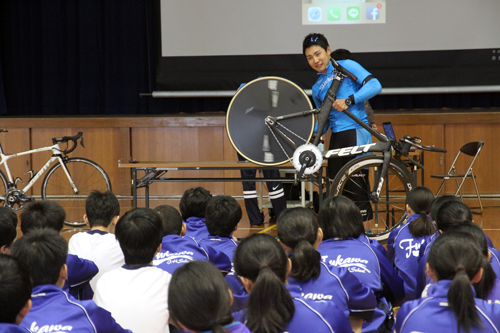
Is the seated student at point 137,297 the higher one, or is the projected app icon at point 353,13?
the projected app icon at point 353,13

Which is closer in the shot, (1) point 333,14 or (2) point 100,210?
(2) point 100,210

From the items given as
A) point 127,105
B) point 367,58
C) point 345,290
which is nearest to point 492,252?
point 345,290

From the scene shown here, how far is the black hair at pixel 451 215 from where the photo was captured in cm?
215

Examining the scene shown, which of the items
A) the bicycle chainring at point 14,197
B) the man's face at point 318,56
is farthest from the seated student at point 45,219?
the bicycle chainring at point 14,197

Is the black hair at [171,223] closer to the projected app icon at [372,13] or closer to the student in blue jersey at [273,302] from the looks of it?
the student in blue jersey at [273,302]

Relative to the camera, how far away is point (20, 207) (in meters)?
5.11

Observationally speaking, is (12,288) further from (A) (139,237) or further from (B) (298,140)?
(B) (298,140)

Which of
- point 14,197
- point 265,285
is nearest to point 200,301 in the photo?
point 265,285

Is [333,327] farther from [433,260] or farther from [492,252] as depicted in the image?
[492,252]

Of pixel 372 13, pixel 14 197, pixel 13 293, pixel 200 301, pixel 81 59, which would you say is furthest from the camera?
pixel 81 59

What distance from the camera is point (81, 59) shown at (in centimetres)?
735

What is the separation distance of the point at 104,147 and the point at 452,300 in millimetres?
5984

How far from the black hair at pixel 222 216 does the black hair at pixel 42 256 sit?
3.14 feet

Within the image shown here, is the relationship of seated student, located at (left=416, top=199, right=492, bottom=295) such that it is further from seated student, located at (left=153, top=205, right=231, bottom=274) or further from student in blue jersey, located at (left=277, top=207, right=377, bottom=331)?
seated student, located at (left=153, top=205, right=231, bottom=274)
